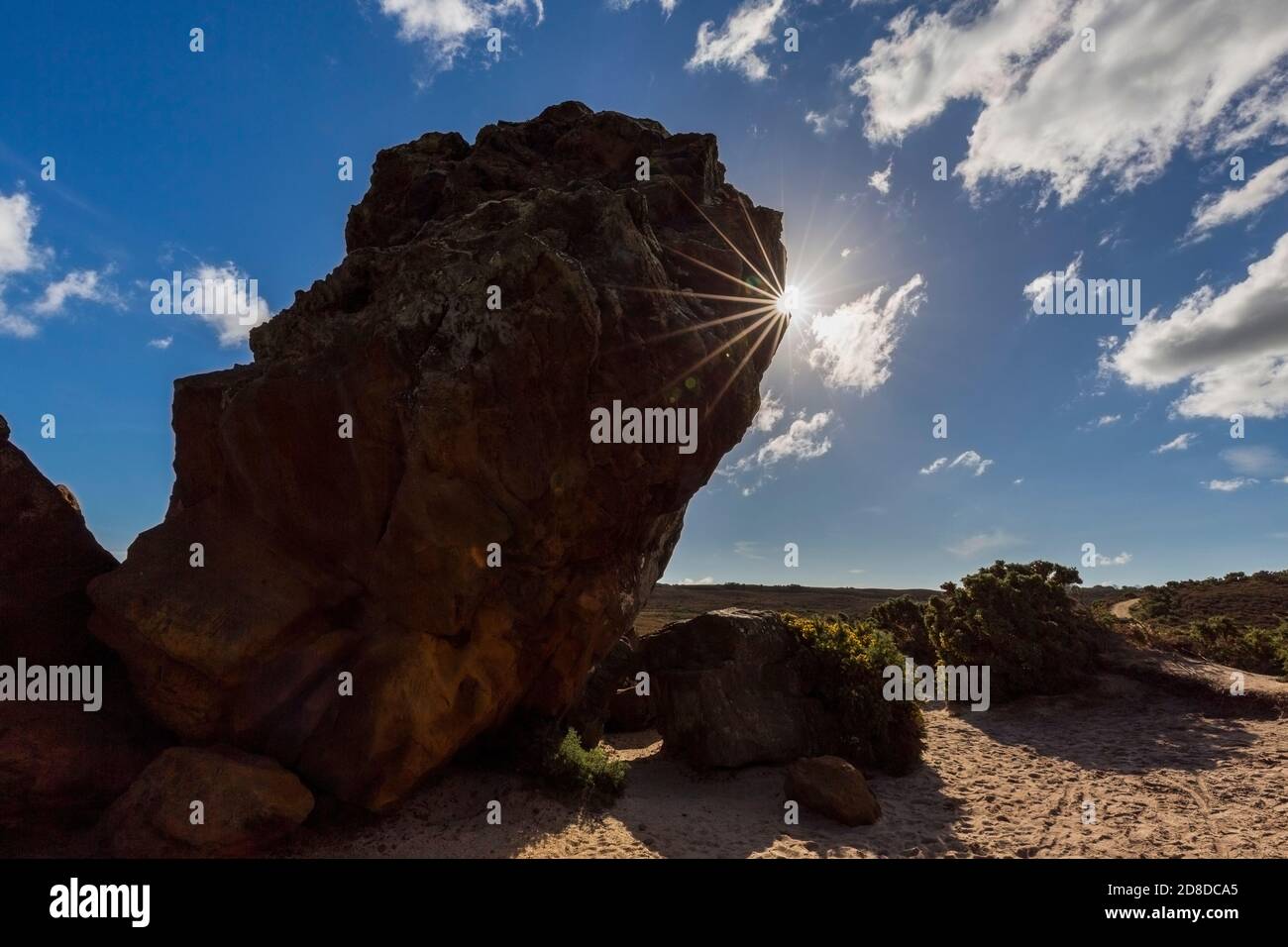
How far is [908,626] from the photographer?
1288 inches

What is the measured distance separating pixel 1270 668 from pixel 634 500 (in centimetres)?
2687

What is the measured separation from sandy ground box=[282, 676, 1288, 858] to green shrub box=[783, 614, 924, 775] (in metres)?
0.85

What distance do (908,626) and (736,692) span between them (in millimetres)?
20516

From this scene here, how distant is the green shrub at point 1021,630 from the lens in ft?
68.7

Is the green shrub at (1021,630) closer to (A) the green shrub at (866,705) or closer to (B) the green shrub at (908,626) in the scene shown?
(B) the green shrub at (908,626)

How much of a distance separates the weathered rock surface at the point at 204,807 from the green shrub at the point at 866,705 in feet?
44.2

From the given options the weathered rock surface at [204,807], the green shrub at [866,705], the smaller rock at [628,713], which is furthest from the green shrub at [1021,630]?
the weathered rock surface at [204,807]

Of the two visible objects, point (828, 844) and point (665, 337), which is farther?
point (665, 337)

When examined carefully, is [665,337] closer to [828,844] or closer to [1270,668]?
[828,844]

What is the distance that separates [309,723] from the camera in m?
10.6

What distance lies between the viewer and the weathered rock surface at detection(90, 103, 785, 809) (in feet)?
34.4

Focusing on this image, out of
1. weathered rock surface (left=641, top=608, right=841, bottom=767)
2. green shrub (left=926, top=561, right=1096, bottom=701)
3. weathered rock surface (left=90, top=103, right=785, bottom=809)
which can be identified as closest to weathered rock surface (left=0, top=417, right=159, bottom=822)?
weathered rock surface (left=90, top=103, right=785, bottom=809)
